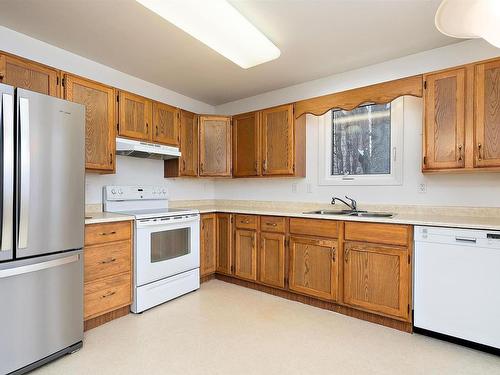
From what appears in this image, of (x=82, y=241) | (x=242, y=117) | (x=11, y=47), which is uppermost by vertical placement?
(x=11, y=47)

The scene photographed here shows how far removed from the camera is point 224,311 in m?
2.72

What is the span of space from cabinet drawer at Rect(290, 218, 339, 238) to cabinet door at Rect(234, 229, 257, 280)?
21.5 inches

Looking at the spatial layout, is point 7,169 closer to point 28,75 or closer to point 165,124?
point 28,75

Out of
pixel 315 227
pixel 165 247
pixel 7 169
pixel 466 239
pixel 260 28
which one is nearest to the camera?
pixel 7 169

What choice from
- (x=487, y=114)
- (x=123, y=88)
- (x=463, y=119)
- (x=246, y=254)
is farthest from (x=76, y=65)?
(x=487, y=114)

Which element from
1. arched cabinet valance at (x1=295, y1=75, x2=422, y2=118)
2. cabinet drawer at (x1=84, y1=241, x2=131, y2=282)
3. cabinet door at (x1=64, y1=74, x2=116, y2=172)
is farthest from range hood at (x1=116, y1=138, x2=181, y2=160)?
arched cabinet valance at (x1=295, y1=75, x2=422, y2=118)

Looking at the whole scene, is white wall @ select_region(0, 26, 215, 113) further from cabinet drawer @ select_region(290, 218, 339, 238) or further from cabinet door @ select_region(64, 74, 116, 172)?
cabinet drawer @ select_region(290, 218, 339, 238)

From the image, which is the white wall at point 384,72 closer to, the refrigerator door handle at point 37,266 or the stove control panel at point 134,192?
the stove control panel at point 134,192

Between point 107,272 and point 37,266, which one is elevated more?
point 37,266

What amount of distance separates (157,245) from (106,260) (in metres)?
0.52

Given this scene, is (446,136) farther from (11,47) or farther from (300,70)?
(11,47)

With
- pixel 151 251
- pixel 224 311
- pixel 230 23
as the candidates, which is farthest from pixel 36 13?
pixel 224 311

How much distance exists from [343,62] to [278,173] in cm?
140

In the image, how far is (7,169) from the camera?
1.68 metres
